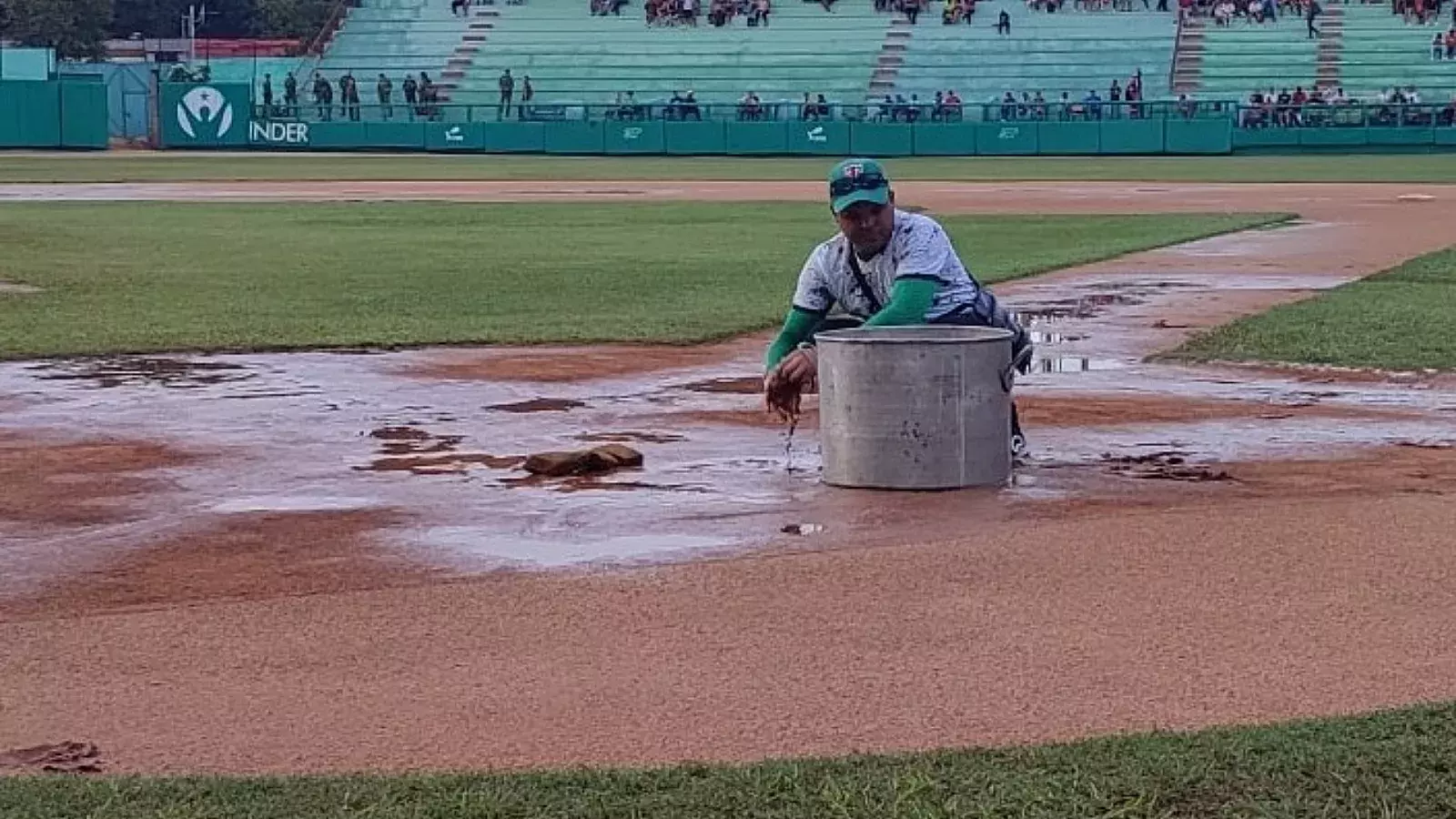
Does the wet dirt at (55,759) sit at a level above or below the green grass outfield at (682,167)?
below

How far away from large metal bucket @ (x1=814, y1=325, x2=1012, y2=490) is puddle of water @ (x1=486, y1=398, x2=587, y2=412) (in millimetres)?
2697

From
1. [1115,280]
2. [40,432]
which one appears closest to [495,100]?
[1115,280]

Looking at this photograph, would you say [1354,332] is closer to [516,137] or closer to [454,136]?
[516,137]

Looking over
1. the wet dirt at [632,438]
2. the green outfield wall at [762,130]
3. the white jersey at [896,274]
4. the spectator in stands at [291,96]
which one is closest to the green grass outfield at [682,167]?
the green outfield wall at [762,130]

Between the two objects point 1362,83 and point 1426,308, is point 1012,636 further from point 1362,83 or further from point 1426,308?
point 1362,83

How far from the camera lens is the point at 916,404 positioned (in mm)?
8094

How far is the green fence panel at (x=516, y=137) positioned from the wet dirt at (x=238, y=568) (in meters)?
55.8

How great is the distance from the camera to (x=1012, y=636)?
19.0 ft

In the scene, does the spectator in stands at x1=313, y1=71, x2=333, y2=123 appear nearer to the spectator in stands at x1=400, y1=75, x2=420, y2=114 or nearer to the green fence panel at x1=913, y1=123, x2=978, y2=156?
the spectator in stands at x1=400, y1=75, x2=420, y2=114

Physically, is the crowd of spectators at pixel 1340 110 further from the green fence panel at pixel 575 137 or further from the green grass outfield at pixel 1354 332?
the green grass outfield at pixel 1354 332

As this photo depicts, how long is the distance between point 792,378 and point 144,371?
517cm

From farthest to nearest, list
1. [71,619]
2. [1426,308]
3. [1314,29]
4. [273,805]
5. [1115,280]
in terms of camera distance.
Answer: [1314,29], [1115,280], [1426,308], [71,619], [273,805]

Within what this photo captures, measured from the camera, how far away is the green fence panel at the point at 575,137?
61.8 metres

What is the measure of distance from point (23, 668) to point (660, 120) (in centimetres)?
5692
